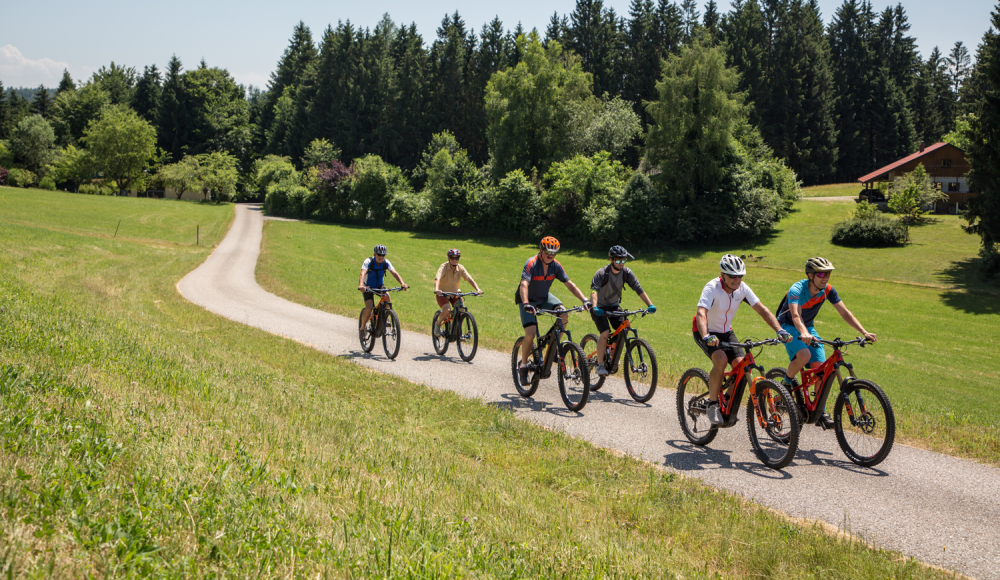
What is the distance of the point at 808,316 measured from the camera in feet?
26.7

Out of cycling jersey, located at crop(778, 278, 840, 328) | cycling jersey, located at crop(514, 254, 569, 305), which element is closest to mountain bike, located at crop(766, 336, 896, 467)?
cycling jersey, located at crop(778, 278, 840, 328)

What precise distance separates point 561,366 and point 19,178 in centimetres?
10353

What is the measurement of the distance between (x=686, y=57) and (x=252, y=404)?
165 feet

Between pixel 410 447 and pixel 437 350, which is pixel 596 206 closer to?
pixel 437 350

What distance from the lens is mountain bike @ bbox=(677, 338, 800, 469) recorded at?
686 cm

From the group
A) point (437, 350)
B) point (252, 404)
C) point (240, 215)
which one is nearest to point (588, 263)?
point (437, 350)

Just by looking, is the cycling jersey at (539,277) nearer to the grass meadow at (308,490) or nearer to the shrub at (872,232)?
the grass meadow at (308,490)

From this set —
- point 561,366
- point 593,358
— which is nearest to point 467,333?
point 593,358

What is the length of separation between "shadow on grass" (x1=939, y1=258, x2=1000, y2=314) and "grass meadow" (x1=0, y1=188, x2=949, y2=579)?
107 ft

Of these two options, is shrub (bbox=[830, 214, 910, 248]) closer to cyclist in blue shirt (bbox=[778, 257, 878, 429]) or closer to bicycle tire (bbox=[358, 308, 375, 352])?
bicycle tire (bbox=[358, 308, 375, 352])

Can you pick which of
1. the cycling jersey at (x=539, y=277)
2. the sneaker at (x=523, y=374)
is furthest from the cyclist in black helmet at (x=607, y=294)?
the sneaker at (x=523, y=374)

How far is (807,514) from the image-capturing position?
5781 mm

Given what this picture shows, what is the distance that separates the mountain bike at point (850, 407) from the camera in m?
6.98

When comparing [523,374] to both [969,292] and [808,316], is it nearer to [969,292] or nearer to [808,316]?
[808,316]
